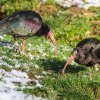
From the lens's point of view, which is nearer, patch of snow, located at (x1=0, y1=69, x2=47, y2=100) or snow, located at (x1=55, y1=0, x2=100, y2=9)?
patch of snow, located at (x1=0, y1=69, x2=47, y2=100)

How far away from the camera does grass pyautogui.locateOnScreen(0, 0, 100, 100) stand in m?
9.79

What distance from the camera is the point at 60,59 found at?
12750 mm

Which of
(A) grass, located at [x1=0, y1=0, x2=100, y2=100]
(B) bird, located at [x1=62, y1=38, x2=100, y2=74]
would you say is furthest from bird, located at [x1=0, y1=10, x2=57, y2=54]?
(B) bird, located at [x1=62, y1=38, x2=100, y2=74]

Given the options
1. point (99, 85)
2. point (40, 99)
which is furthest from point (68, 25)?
point (40, 99)

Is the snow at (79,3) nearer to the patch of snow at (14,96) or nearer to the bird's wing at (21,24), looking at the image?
the bird's wing at (21,24)

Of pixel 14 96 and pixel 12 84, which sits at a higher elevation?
pixel 14 96

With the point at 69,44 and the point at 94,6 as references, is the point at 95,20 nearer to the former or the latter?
the point at 94,6

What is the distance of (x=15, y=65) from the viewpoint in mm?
11227

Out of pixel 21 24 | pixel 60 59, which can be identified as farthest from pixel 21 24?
pixel 60 59

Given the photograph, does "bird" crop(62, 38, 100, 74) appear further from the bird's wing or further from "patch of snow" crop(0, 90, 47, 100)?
"patch of snow" crop(0, 90, 47, 100)

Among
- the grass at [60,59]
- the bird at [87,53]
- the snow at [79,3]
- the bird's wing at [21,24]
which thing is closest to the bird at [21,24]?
the bird's wing at [21,24]

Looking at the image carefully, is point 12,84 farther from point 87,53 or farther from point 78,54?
point 87,53

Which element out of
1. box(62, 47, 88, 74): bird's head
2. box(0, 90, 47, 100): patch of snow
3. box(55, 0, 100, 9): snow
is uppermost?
box(0, 90, 47, 100): patch of snow

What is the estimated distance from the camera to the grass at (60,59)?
9789 millimetres
